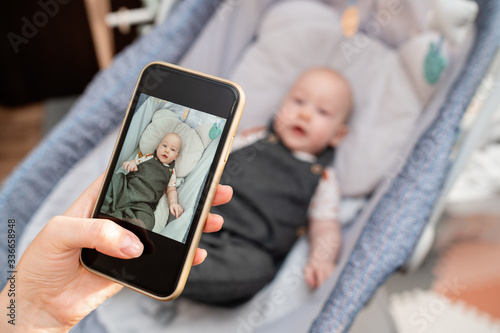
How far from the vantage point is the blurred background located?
1.08m

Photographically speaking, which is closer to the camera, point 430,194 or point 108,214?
point 108,214

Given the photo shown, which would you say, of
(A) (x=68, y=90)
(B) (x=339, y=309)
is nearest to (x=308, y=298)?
(B) (x=339, y=309)

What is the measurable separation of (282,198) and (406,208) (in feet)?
0.90

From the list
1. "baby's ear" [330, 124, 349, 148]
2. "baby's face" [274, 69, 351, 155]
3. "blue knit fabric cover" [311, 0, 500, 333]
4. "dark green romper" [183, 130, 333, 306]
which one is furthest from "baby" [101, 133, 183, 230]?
"baby's ear" [330, 124, 349, 148]

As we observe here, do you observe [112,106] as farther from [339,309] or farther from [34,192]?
[339,309]

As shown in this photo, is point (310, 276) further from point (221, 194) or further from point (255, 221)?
point (221, 194)

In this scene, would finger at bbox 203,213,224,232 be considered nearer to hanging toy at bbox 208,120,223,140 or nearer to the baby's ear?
hanging toy at bbox 208,120,223,140

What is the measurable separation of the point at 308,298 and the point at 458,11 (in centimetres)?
64

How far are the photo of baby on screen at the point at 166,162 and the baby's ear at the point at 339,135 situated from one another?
674 millimetres

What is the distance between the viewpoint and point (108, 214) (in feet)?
1.33

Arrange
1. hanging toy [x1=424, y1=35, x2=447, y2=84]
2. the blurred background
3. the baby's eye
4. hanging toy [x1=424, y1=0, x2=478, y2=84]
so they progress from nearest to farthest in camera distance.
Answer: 1. hanging toy [x1=424, y1=0, x2=478, y2=84]
2. hanging toy [x1=424, y1=35, x2=447, y2=84]
3. the baby's eye
4. the blurred background

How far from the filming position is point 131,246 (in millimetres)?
392

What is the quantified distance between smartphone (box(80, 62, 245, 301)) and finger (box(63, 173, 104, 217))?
0.02m

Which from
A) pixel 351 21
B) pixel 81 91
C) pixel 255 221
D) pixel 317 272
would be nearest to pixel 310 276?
pixel 317 272
